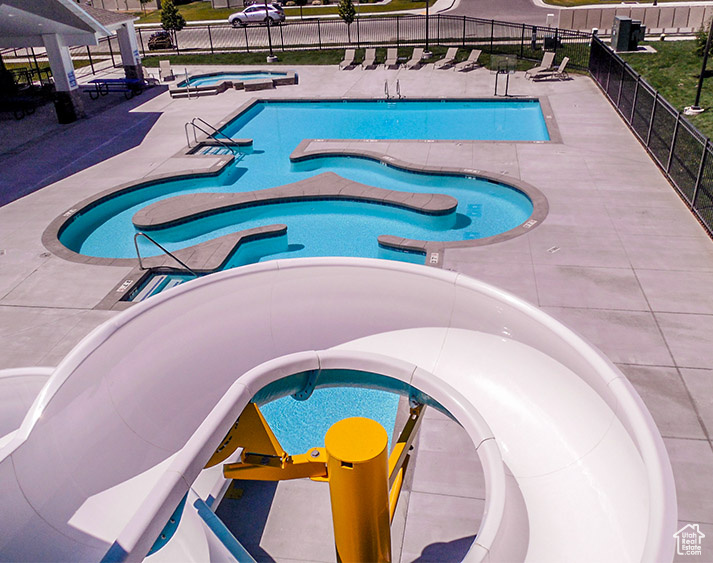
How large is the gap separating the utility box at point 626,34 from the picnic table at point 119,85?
879 inches

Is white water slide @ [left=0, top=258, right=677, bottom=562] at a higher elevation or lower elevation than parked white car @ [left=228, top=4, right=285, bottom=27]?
lower

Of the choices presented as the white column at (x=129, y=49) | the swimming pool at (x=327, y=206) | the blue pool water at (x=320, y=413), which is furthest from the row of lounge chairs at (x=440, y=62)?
the blue pool water at (x=320, y=413)

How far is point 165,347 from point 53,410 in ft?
4.65

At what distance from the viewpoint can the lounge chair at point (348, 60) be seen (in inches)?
1214

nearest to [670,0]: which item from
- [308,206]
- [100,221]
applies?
[308,206]

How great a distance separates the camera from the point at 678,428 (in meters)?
7.69

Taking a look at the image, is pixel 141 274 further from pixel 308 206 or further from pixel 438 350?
pixel 438 350

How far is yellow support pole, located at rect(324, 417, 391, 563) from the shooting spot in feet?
14.4

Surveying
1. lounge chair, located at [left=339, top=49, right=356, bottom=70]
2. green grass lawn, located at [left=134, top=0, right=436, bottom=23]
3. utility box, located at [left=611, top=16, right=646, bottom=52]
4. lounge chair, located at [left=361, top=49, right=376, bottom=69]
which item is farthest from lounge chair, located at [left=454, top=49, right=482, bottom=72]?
green grass lawn, located at [left=134, top=0, right=436, bottom=23]

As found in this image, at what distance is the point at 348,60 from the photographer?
31.3m

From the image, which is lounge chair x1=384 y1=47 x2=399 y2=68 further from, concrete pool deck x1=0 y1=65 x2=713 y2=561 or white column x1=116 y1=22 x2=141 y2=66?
white column x1=116 y1=22 x2=141 y2=66

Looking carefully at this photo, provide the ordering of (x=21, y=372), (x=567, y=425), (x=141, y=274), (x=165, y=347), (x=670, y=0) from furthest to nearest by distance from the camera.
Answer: (x=670, y=0) → (x=141, y=274) → (x=21, y=372) → (x=165, y=347) → (x=567, y=425)

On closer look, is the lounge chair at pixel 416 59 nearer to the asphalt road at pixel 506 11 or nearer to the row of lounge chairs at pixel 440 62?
the row of lounge chairs at pixel 440 62
